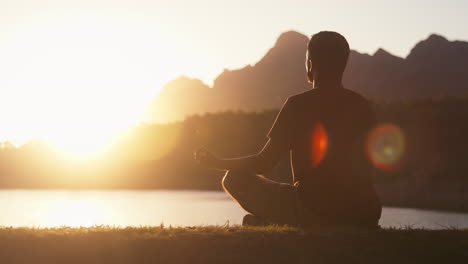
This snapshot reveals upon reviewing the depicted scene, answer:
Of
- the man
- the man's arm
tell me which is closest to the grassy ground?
the man

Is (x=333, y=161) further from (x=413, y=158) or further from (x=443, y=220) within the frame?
(x=413, y=158)

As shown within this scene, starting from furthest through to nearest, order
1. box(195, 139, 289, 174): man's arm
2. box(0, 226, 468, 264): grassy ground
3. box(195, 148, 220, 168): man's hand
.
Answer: box(195, 139, 289, 174): man's arm
box(195, 148, 220, 168): man's hand
box(0, 226, 468, 264): grassy ground

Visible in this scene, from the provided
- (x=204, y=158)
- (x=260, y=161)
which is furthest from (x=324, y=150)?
(x=204, y=158)

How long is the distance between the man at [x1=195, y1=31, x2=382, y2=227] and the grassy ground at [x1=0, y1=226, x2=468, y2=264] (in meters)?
0.23

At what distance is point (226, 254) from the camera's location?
447 centimetres

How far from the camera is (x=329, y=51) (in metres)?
5.01

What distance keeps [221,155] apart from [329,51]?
6061cm

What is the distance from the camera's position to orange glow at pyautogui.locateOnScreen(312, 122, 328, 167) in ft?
15.9

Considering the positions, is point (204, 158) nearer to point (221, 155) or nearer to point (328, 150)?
point (328, 150)

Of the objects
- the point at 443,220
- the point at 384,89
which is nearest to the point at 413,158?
the point at 443,220

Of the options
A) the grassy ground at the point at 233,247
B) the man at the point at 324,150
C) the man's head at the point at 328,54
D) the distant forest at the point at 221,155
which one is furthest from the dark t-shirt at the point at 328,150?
the distant forest at the point at 221,155

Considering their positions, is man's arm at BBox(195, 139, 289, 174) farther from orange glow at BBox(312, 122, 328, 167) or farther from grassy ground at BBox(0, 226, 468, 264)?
grassy ground at BBox(0, 226, 468, 264)

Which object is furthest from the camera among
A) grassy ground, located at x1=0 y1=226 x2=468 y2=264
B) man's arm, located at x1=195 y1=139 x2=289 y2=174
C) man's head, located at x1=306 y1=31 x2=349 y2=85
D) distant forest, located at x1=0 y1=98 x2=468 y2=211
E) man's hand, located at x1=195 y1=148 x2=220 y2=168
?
distant forest, located at x1=0 y1=98 x2=468 y2=211

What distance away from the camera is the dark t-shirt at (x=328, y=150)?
4.87 meters
